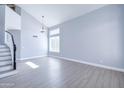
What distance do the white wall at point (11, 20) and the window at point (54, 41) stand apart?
335 centimetres

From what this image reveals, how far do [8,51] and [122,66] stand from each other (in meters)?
5.40

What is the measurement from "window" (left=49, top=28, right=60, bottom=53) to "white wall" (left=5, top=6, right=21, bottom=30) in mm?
3349

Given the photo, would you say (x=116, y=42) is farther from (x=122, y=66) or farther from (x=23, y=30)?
(x=23, y=30)

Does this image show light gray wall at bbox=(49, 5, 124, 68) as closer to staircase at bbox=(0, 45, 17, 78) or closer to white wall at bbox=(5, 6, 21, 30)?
white wall at bbox=(5, 6, 21, 30)

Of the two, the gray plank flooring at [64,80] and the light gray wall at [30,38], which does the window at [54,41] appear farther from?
the gray plank flooring at [64,80]

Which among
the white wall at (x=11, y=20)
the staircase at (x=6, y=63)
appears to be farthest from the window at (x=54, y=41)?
the staircase at (x=6, y=63)

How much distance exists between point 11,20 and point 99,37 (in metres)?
5.57

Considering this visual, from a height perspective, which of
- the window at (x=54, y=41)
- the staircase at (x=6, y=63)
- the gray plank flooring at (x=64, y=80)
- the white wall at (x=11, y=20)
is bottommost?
the gray plank flooring at (x=64, y=80)

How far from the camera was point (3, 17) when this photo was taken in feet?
18.9

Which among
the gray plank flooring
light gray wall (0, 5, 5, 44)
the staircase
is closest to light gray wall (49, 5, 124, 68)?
the gray plank flooring

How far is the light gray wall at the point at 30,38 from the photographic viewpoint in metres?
8.12

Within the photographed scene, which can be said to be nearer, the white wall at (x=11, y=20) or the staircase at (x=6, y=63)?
the staircase at (x=6, y=63)

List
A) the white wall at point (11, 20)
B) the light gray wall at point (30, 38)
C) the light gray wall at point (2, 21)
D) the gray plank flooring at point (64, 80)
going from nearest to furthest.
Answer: the gray plank flooring at point (64, 80) < the light gray wall at point (2, 21) < the white wall at point (11, 20) < the light gray wall at point (30, 38)
